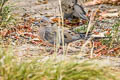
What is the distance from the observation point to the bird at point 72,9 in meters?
8.63

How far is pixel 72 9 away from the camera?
8727 millimetres

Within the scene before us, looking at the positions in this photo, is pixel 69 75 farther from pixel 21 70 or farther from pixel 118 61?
pixel 118 61

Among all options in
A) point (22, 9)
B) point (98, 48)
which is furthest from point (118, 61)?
point (22, 9)

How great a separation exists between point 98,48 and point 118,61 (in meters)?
1.02

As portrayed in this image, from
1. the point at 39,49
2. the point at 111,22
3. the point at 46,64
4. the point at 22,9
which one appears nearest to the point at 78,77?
the point at 46,64

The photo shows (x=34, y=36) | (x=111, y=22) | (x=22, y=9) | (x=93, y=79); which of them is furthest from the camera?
(x=22, y=9)

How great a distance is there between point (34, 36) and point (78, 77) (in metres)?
3.36

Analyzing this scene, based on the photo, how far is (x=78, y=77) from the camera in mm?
3420

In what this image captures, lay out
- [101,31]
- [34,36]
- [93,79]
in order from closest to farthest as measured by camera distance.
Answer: [93,79] → [34,36] → [101,31]

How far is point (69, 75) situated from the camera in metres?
3.45

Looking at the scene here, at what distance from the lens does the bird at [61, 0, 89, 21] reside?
8633 mm

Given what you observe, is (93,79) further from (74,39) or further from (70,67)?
(74,39)

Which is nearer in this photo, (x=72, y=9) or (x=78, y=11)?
(x=78, y=11)

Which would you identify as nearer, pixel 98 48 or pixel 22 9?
pixel 98 48
